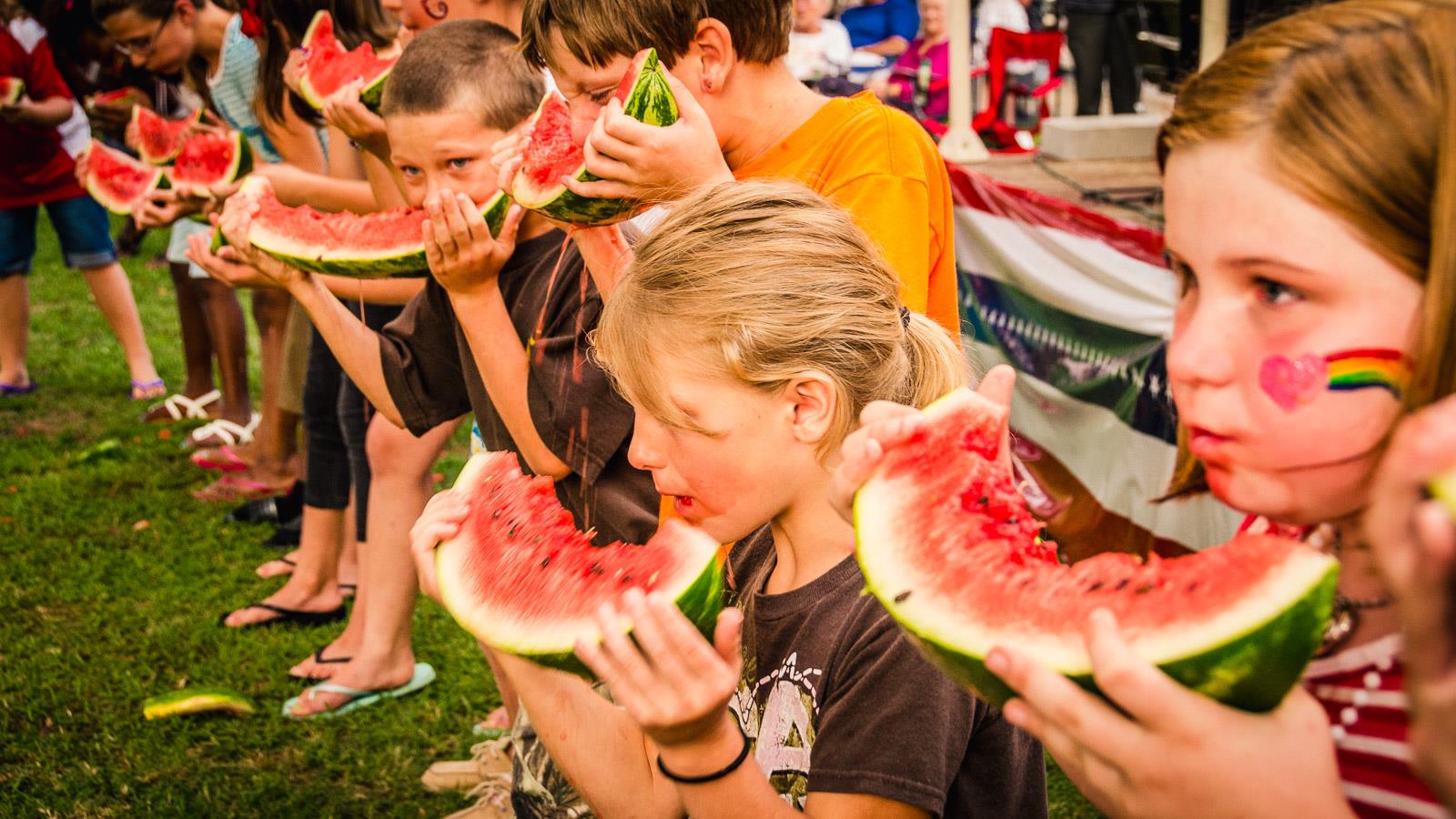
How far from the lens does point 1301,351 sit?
1.22m

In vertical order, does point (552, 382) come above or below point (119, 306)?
above

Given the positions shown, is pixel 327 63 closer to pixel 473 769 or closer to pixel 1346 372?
pixel 473 769

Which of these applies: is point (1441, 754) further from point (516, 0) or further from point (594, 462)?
point (516, 0)

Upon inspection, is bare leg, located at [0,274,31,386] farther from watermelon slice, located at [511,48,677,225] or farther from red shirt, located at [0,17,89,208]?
watermelon slice, located at [511,48,677,225]

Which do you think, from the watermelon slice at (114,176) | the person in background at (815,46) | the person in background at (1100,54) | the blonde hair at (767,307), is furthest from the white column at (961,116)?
the blonde hair at (767,307)

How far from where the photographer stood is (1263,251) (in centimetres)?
124

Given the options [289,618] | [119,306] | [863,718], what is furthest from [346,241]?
[119,306]

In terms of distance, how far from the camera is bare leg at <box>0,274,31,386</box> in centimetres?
824

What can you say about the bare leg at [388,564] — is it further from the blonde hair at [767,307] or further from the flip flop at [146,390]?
the flip flop at [146,390]

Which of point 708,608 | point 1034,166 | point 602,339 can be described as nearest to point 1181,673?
point 708,608

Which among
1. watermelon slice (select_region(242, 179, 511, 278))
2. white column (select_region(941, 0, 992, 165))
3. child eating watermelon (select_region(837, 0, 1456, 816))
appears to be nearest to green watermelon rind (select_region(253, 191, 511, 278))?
watermelon slice (select_region(242, 179, 511, 278))

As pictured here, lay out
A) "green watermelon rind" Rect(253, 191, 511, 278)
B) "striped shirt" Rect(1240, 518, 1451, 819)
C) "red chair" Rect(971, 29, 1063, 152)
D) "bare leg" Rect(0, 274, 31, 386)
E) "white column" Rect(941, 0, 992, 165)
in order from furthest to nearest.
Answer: "red chair" Rect(971, 29, 1063, 152) → "white column" Rect(941, 0, 992, 165) → "bare leg" Rect(0, 274, 31, 386) → "green watermelon rind" Rect(253, 191, 511, 278) → "striped shirt" Rect(1240, 518, 1451, 819)

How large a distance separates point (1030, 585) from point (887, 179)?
1183 millimetres

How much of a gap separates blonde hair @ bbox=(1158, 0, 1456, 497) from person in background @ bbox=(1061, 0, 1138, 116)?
1073 centimetres
